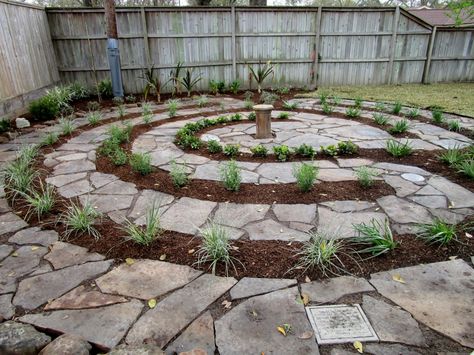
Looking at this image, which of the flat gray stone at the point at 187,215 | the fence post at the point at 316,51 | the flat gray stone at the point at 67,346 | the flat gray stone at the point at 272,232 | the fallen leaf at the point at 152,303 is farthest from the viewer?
the fence post at the point at 316,51

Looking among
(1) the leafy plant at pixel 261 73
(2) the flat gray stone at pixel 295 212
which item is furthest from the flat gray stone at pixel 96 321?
(1) the leafy plant at pixel 261 73

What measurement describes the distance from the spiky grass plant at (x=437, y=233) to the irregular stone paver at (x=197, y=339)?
5.07 ft

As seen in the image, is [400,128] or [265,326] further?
[400,128]

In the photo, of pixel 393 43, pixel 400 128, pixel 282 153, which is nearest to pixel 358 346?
pixel 282 153

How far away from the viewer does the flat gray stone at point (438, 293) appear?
156 cm

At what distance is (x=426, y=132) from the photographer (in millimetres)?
4738

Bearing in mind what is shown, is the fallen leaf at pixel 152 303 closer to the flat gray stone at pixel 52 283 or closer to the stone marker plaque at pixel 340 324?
the flat gray stone at pixel 52 283

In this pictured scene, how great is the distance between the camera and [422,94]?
300 inches

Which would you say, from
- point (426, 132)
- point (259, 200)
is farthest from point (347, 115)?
point (259, 200)

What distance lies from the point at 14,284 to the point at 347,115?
5.17 meters

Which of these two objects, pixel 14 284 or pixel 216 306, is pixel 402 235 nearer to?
pixel 216 306

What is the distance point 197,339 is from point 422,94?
800cm

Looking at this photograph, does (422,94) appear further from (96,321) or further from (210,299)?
(96,321)

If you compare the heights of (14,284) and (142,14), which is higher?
(142,14)
